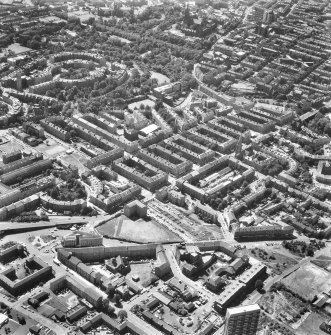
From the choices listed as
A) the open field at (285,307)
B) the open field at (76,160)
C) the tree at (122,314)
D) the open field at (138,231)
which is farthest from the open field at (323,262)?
the open field at (76,160)

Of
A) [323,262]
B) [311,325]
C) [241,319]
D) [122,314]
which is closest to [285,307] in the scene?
[311,325]

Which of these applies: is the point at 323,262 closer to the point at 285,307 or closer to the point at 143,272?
the point at 285,307

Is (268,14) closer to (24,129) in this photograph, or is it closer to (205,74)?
(205,74)

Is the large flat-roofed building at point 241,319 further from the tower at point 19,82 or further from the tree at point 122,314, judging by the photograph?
the tower at point 19,82

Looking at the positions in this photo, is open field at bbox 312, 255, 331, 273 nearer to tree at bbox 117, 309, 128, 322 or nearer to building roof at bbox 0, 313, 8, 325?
tree at bbox 117, 309, 128, 322

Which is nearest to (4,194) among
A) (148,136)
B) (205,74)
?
(148,136)

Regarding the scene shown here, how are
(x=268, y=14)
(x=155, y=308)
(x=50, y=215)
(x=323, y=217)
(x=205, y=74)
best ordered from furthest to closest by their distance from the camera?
(x=268, y=14)
(x=205, y=74)
(x=323, y=217)
(x=50, y=215)
(x=155, y=308)

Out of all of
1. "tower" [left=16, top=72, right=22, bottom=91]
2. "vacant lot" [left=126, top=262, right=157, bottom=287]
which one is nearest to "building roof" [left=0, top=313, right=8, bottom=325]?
"vacant lot" [left=126, top=262, right=157, bottom=287]
